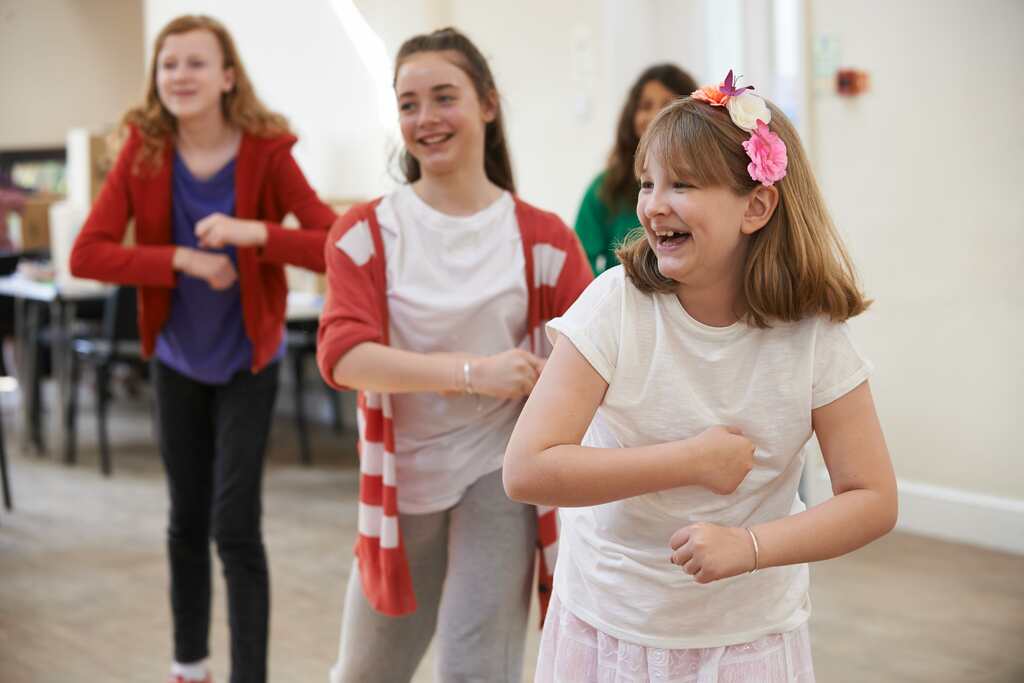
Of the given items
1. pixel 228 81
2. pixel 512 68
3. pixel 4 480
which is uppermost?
pixel 512 68

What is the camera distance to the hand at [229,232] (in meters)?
2.31

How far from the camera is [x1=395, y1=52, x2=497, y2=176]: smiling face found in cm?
186

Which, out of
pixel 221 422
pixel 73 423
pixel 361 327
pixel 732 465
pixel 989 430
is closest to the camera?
pixel 732 465

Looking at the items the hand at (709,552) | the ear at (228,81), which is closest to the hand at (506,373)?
the hand at (709,552)

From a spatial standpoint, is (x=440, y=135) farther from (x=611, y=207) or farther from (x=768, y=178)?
(x=611, y=207)

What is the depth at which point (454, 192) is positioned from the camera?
1879 millimetres

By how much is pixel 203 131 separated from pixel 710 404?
1.55m

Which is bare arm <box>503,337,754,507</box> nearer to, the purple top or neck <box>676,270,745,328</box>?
neck <box>676,270,745,328</box>

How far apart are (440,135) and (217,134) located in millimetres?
812

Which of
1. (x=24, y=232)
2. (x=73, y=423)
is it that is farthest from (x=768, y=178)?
(x=24, y=232)

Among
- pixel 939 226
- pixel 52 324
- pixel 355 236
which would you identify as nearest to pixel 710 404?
pixel 355 236

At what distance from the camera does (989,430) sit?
154 inches

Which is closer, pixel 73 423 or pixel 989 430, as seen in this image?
pixel 989 430

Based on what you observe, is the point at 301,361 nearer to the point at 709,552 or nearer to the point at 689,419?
the point at 689,419
